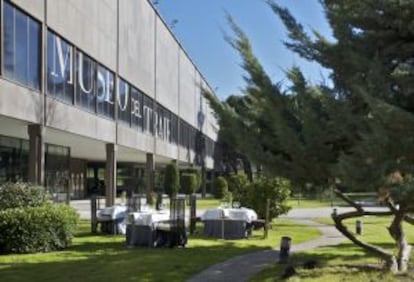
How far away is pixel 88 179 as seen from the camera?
63.9m

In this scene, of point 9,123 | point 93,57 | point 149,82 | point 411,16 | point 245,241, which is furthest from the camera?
point 149,82

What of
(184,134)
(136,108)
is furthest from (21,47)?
(184,134)

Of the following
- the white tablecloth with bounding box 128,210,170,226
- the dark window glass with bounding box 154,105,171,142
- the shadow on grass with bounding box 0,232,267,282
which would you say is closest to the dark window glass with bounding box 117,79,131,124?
the dark window glass with bounding box 154,105,171,142

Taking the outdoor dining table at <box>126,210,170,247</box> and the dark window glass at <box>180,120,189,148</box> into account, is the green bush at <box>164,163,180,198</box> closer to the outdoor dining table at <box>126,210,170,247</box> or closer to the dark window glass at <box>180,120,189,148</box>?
the dark window glass at <box>180,120,189,148</box>

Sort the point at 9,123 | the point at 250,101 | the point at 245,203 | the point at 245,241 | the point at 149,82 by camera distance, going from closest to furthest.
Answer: the point at 250,101, the point at 245,241, the point at 9,123, the point at 245,203, the point at 149,82

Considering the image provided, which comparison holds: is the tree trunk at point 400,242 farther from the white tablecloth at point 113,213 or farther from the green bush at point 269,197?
the green bush at point 269,197

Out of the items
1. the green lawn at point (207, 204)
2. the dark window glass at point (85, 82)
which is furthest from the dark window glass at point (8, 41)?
the green lawn at point (207, 204)

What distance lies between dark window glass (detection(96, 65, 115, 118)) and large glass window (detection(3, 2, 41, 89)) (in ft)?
27.5

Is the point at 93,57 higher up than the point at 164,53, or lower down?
lower down

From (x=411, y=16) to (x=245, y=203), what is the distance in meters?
16.2

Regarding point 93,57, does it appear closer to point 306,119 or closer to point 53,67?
point 53,67

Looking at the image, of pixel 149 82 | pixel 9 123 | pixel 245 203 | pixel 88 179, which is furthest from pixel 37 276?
pixel 88 179

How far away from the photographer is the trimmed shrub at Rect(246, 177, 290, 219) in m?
26.5

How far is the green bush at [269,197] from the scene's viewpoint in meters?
26.5
